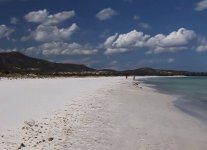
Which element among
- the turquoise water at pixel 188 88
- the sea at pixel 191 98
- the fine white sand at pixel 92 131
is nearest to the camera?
the fine white sand at pixel 92 131

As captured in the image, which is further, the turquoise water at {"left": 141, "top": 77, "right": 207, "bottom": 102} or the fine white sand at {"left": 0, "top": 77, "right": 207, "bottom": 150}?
the turquoise water at {"left": 141, "top": 77, "right": 207, "bottom": 102}

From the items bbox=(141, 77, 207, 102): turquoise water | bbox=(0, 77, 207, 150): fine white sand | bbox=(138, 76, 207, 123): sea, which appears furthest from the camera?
bbox=(141, 77, 207, 102): turquoise water

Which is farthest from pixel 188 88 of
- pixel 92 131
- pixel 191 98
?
pixel 92 131

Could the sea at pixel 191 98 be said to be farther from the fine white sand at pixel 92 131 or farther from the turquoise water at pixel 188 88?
the fine white sand at pixel 92 131

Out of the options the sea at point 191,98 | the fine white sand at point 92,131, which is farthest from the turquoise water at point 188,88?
the fine white sand at point 92,131

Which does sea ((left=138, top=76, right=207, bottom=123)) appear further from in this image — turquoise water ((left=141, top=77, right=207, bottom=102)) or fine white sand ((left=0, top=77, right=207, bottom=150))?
fine white sand ((left=0, top=77, right=207, bottom=150))

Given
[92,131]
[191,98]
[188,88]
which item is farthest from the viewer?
[188,88]

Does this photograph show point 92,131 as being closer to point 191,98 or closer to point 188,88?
point 191,98

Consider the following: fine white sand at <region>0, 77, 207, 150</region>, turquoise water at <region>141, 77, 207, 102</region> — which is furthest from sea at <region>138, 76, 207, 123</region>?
fine white sand at <region>0, 77, 207, 150</region>

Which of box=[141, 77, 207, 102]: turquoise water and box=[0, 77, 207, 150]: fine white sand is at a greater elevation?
box=[0, 77, 207, 150]: fine white sand

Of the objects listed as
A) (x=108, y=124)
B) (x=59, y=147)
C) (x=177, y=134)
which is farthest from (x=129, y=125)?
(x=59, y=147)

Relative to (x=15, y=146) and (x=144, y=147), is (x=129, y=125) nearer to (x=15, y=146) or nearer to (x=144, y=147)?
(x=144, y=147)

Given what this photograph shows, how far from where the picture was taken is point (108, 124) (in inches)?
625

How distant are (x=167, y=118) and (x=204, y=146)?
6.71 m
